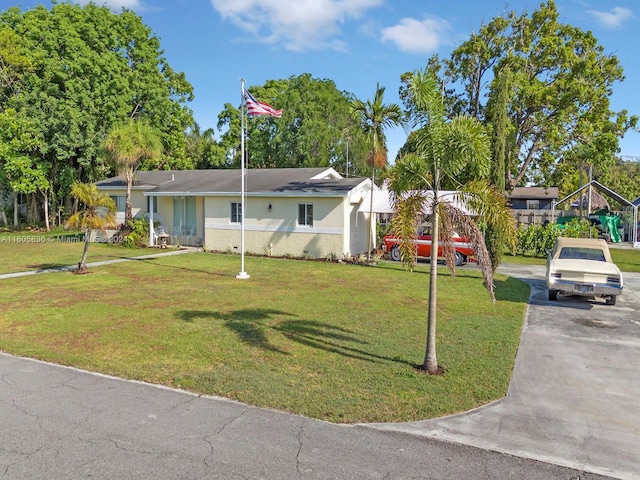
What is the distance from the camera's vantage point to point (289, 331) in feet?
30.3

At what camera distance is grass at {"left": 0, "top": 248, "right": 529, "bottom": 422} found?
6316 mm

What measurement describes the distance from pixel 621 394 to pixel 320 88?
144 feet

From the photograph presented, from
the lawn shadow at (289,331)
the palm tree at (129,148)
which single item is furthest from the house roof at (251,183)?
the lawn shadow at (289,331)

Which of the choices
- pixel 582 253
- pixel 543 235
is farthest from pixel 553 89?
pixel 582 253

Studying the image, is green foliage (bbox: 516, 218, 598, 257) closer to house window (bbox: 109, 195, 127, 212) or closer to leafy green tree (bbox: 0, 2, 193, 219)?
house window (bbox: 109, 195, 127, 212)

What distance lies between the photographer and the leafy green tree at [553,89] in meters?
26.3

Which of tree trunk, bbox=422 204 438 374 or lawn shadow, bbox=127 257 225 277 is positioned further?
lawn shadow, bbox=127 257 225 277

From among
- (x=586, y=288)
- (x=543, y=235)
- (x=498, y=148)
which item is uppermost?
(x=498, y=148)

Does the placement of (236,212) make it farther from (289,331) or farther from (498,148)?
(289,331)

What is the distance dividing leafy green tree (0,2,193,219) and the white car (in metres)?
27.2

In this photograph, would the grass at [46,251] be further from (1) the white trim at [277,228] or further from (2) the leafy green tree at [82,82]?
(2) the leafy green tree at [82,82]

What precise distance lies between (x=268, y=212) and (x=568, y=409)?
1700 cm

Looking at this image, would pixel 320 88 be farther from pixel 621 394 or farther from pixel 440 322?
pixel 621 394

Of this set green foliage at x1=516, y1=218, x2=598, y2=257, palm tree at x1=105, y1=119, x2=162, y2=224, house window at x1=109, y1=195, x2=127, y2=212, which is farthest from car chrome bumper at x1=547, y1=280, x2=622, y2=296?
house window at x1=109, y1=195, x2=127, y2=212
